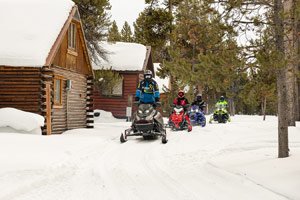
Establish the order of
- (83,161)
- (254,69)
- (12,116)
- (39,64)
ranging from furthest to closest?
1. (39,64)
2. (12,116)
3. (83,161)
4. (254,69)

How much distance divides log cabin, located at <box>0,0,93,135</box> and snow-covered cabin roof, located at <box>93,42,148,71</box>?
788cm

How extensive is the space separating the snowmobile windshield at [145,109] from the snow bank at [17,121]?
12.0ft

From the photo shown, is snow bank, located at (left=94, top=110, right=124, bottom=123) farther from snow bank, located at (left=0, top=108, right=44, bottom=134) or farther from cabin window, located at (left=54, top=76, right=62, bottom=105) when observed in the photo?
snow bank, located at (left=0, top=108, right=44, bottom=134)

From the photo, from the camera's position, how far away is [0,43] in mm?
12484

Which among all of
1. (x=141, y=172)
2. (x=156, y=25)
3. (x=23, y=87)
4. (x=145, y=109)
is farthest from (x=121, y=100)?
(x=141, y=172)

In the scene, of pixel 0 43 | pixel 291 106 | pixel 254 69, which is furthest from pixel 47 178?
pixel 291 106

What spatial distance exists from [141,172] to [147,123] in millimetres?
4562

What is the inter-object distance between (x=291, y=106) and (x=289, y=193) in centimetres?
1030

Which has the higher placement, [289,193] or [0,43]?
[0,43]

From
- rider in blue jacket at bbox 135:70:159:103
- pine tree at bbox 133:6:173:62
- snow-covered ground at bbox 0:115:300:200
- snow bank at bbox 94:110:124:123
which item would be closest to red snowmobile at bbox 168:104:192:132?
rider in blue jacket at bbox 135:70:159:103

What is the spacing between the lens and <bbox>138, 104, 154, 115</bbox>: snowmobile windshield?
36.5 feet

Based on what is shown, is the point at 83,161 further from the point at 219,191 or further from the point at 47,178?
the point at 219,191

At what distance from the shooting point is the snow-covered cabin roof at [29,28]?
12.1m

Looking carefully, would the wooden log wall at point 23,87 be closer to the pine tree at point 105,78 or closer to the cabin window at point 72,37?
the cabin window at point 72,37
